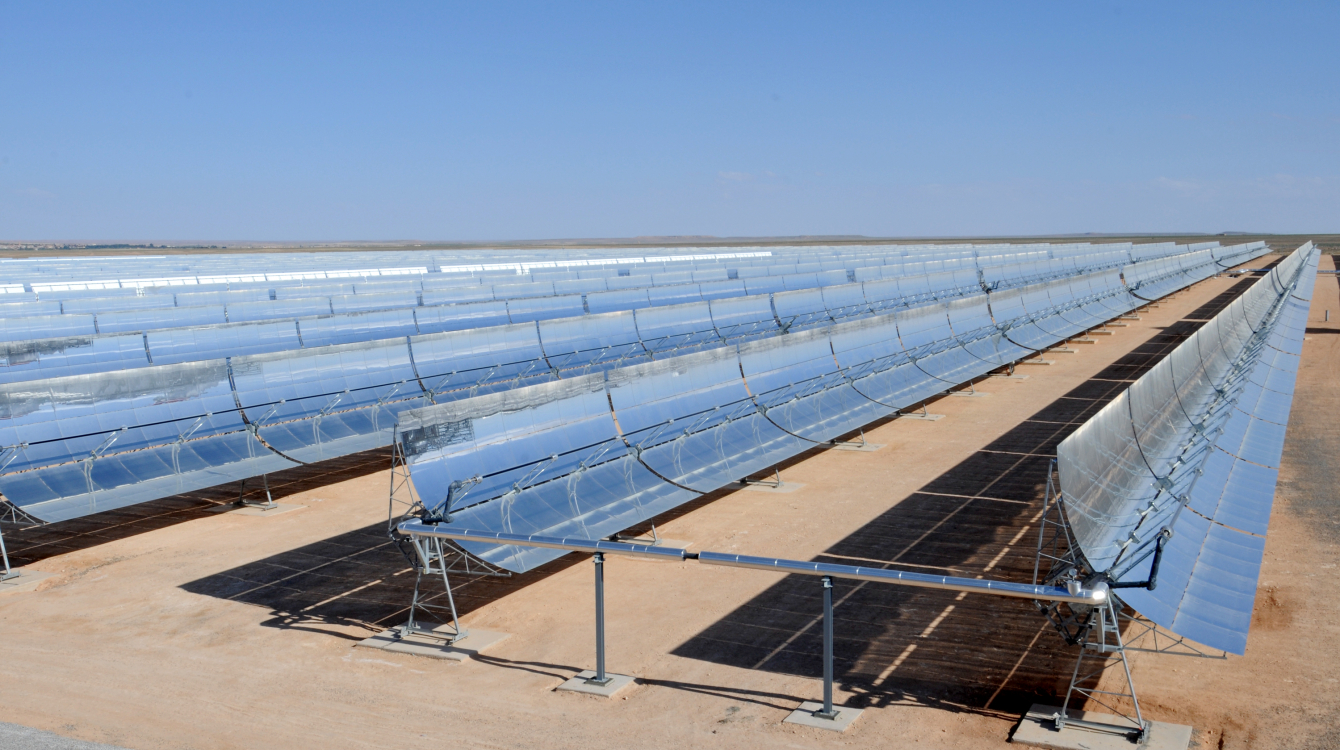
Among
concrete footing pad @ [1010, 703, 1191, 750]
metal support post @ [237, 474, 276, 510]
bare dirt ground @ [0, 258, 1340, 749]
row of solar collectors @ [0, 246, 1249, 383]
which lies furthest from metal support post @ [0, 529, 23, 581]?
concrete footing pad @ [1010, 703, 1191, 750]

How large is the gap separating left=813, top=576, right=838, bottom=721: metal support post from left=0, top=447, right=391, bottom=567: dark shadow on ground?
1009 cm

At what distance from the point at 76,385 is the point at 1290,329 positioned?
1228 inches

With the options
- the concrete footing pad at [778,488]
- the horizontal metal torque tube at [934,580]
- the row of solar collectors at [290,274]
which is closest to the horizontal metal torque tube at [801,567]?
the horizontal metal torque tube at [934,580]

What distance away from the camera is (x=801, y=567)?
7887 mm

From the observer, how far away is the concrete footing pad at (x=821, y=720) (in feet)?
25.0

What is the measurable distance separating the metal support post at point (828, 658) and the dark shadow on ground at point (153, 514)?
33.1ft

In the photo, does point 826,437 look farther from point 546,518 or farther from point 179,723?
point 179,723

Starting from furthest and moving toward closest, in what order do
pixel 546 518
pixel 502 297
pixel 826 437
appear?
pixel 502 297 < pixel 826 437 < pixel 546 518

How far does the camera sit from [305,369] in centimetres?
1708

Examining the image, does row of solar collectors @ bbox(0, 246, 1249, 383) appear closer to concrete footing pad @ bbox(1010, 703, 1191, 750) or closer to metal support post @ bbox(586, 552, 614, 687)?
metal support post @ bbox(586, 552, 614, 687)

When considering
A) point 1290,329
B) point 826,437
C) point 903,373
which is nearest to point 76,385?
point 826,437

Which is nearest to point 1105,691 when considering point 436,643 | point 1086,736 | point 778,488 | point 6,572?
point 1086,736

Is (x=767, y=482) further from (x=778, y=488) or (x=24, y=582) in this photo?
(x=24, y=582)

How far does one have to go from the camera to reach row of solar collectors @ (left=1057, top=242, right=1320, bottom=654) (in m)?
7.65
